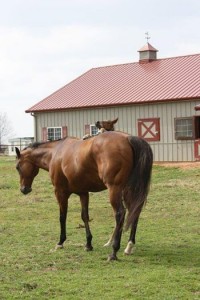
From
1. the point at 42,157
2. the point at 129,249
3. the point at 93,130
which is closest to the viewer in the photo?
the point at 129,249

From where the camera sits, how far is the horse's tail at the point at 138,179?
332 inches

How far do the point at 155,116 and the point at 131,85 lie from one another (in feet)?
10.4

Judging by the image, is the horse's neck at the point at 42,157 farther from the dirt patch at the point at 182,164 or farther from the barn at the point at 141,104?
the barn at the point at 141,104

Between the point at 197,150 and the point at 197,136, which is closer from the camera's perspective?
the point at 197,150

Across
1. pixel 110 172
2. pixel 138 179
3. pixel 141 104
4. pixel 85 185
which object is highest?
pixel 141 104

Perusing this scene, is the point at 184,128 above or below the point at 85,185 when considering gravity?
above

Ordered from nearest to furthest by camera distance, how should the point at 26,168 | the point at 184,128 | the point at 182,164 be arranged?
the point at 26,168
the point at 182,164
the point at 184,128

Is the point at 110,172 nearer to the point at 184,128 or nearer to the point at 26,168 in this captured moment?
the point at 26,168

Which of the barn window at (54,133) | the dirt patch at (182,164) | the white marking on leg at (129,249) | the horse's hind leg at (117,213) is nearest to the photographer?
the horse's hind leg at (117,213)

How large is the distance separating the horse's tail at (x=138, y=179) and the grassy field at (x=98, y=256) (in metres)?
0.75

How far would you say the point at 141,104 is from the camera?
27938mm

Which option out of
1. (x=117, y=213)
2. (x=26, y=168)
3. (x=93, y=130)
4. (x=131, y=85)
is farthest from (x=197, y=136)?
(x=117, y=213)

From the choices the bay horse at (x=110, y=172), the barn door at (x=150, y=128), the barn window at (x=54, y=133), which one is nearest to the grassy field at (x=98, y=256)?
the bay horse at (x=110, y=172)

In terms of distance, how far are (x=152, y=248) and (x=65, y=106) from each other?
21.9 m
